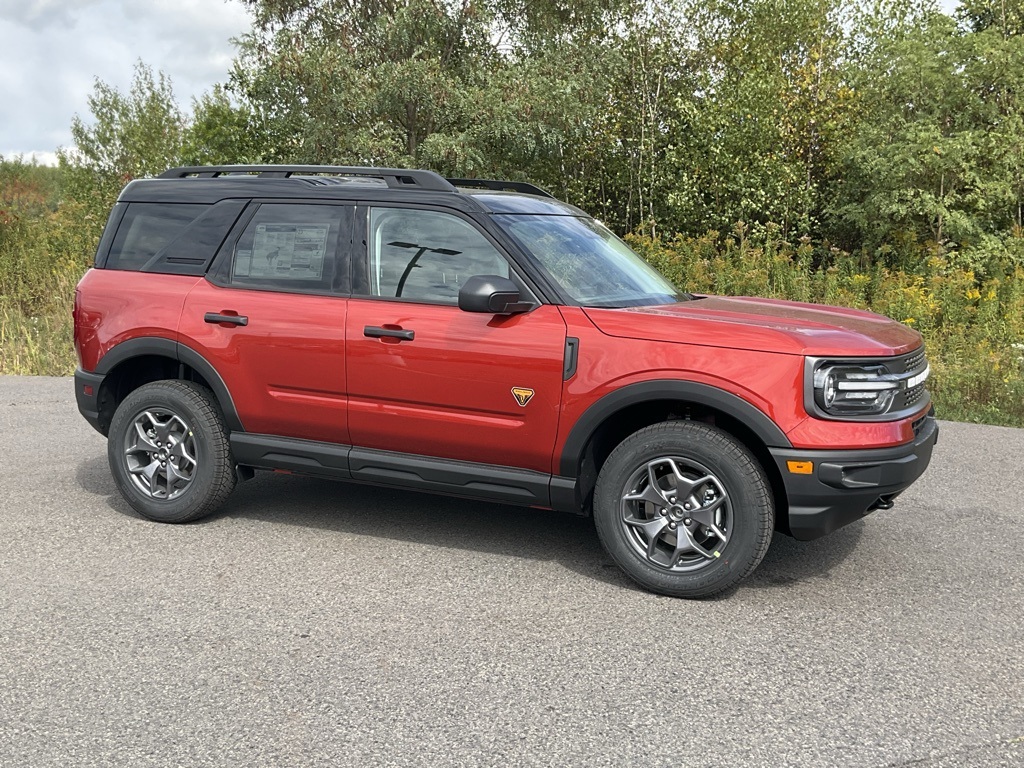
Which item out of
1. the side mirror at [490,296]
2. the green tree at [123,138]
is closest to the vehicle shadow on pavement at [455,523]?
the side mirror at [490,296]

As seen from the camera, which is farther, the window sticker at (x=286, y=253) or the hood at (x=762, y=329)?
the window sticker at (x=286, y=253)

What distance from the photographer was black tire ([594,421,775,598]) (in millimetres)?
4375

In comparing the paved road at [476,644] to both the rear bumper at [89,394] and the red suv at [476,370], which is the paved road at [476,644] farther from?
the rear bumper at [89,394]

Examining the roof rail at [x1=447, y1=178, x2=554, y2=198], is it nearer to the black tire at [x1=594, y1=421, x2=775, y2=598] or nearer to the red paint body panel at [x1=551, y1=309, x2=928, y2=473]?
the red paint body panel at [x1=551, y1=309, x2=928, y2=473]

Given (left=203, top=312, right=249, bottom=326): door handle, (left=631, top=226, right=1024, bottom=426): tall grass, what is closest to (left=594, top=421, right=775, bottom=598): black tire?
(left=203, top=312, right=249, bottom=326): door handle

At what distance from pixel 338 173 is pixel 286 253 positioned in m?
0.62

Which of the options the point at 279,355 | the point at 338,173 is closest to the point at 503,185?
the point at 338,173

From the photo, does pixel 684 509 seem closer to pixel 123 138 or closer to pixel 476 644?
pixel 476 644

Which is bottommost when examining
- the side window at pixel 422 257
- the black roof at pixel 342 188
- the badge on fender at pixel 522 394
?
the badge on fender at pixel 522 394

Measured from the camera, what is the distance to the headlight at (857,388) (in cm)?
427

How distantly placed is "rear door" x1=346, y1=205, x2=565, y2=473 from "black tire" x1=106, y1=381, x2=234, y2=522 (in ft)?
3.07

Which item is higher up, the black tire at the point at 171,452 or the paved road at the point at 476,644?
the black tire at the point at 171,452

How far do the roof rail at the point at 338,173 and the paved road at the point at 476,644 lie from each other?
1.92 meters

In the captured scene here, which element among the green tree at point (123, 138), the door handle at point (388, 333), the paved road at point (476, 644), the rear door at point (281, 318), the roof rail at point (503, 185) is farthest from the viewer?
the green tree at point (123, 138)
